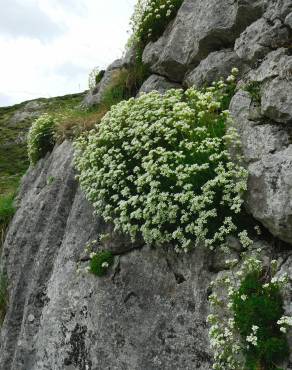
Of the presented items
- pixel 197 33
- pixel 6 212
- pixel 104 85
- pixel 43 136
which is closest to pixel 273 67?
pixel 197 33

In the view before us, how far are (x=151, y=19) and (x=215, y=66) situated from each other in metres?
3.69

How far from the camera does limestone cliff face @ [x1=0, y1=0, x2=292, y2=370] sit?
263 inches

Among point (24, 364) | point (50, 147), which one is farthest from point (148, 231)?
point (50, 147)

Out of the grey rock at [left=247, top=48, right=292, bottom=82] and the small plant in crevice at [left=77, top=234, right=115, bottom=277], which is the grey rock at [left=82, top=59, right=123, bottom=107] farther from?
the small plant in crevice at [left=77, top=234, right=115, bottom=277]

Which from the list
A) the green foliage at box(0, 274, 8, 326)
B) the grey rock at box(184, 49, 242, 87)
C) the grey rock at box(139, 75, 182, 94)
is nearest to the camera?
A: the grey rock at box(184, 49, 242, 87)

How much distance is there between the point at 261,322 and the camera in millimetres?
5566

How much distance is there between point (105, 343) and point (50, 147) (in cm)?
801

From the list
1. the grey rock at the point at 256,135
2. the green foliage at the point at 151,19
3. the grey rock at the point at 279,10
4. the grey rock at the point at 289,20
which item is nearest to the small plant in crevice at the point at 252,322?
the grey rock at the point at 256,135

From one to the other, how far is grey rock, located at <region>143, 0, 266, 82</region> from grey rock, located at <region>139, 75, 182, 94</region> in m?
0.14

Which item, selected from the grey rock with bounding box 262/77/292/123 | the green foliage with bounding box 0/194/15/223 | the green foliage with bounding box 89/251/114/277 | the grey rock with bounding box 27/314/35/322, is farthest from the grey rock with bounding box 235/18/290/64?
the green foliage with bounding box 0/194/15/223

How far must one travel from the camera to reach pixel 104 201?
8484 mm

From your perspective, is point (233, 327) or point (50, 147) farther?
point (50, 147)

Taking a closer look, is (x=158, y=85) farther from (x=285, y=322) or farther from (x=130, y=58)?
(x=285, y=322)

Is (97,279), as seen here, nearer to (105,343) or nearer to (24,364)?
(105,343)
